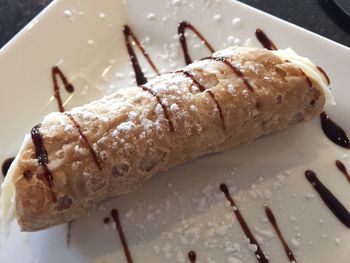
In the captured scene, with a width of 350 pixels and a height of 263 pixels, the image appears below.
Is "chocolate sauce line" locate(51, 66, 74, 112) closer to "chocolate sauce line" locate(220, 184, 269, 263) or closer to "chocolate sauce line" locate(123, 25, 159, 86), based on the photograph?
"chocolate sauce line" locate(123, 25, 159, 86)

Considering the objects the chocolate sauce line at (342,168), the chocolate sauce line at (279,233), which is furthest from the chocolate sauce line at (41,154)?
the chocolate sauce line at (342,168)

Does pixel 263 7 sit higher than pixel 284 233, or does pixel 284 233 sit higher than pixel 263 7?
pixel 263 7

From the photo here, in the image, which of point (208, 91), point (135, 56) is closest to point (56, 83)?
point (135, 56)

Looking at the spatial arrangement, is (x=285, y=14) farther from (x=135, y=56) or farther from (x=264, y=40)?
(x=135, y=56)

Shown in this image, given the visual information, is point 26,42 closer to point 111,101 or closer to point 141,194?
point 111,101

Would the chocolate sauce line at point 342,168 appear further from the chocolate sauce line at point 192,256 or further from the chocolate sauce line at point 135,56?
the chocolate sauce line at point 135,56

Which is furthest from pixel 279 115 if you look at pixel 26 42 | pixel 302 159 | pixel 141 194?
pixel 26 42

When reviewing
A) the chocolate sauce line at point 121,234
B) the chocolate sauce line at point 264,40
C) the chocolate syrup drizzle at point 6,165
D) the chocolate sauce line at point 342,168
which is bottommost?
the chocolate sauce line at point 121,234
